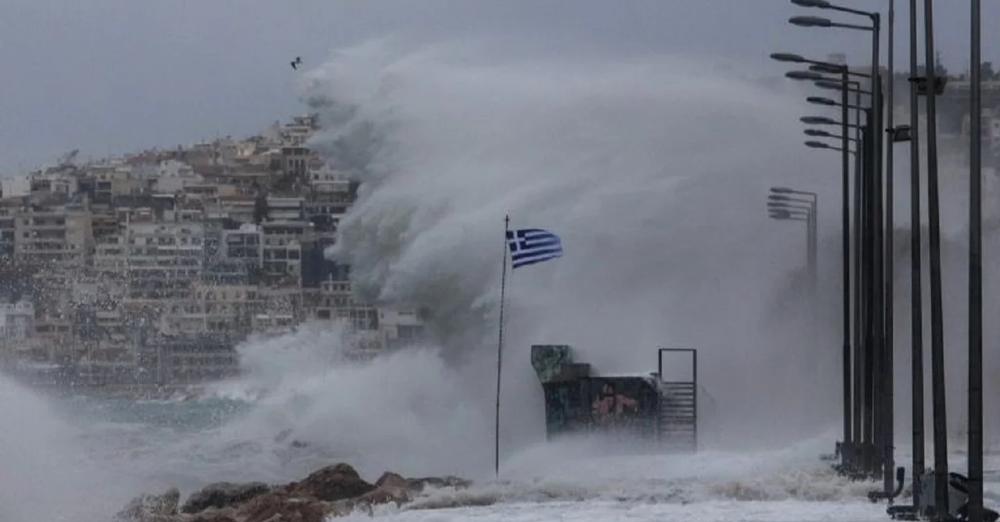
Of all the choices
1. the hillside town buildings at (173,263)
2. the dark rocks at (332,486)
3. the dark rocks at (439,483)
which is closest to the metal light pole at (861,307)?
the dark rocks at (439,483)

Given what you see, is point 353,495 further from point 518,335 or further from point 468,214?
point 468,214

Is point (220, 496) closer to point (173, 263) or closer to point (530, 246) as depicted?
point (530, 246)

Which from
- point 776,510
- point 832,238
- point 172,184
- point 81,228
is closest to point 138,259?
point 81,228

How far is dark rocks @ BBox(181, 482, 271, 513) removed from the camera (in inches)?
1251

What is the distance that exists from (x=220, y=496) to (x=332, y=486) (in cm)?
209

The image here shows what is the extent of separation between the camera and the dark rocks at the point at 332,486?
100 feet

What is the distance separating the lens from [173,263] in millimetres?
110062

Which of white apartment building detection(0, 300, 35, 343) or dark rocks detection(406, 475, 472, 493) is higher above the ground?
white apartment building detection(0, 300, 35, 343)

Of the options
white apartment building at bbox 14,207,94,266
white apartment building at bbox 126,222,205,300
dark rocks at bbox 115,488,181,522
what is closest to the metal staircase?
dark rocks at bbox 115,488,181,522

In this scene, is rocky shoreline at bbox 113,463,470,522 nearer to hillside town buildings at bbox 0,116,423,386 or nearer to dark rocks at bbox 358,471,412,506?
dark rocks at bbox 358,471,412,506

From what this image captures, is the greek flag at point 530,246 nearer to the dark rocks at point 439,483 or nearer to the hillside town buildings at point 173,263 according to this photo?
the dark rocks at point 439,483

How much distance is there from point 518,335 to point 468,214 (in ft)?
12.2

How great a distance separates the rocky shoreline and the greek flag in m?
5.52

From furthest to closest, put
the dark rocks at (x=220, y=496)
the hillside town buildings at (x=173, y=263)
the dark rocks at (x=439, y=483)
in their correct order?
the hillside town buildings at (x=173, y=263), the dark rocks at (x=220, y=496), the dark rocks at (x=439, y=483)
